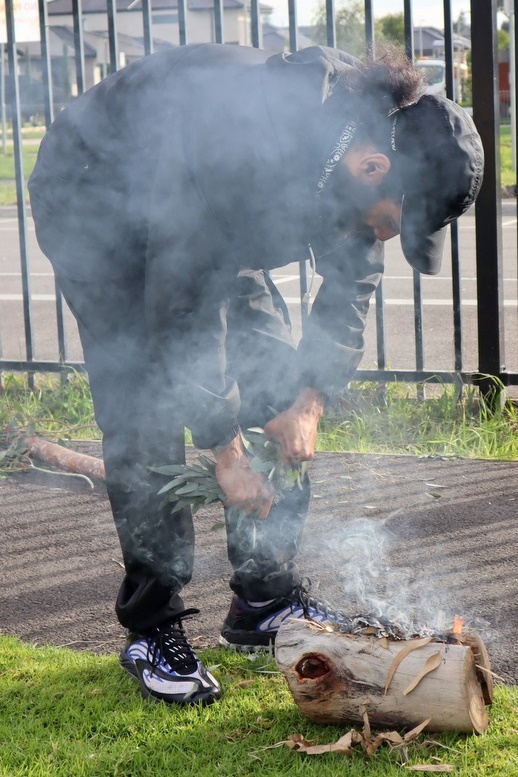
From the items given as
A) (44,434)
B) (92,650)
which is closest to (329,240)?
(92,650)

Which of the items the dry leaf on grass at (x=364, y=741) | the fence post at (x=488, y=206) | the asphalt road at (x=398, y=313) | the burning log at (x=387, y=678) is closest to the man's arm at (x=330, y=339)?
the burning log at (x=387, y=678)

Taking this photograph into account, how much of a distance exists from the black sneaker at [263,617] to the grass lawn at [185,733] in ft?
0.22

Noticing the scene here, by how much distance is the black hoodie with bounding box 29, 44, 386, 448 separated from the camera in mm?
2451

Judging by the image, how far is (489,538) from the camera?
4.03 metres

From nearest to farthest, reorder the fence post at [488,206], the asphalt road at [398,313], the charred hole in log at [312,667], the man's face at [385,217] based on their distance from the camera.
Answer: the man's face at [385,217] → the charred hole in log at [312,667] → the fence post at [488,206] → the asphalt road at [398,313]

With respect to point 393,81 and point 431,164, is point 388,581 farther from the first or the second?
point 393,81

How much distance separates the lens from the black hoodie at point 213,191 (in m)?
2.45

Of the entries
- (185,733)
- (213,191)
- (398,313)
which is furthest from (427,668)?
(398,313)

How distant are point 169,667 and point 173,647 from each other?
0.24 feet

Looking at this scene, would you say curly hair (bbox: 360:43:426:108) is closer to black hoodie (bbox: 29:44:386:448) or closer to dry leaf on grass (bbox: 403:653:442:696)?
black hoodie (bbox: 29:44:386:448)

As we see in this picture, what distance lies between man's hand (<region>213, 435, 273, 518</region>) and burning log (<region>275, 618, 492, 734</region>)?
0.37 meters

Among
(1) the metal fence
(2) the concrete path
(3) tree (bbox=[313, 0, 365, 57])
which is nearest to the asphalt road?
(1) the metal fence

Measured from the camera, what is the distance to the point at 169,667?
294cm

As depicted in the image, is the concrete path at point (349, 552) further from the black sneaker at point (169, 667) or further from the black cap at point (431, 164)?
the black cap at point (431, 164)
